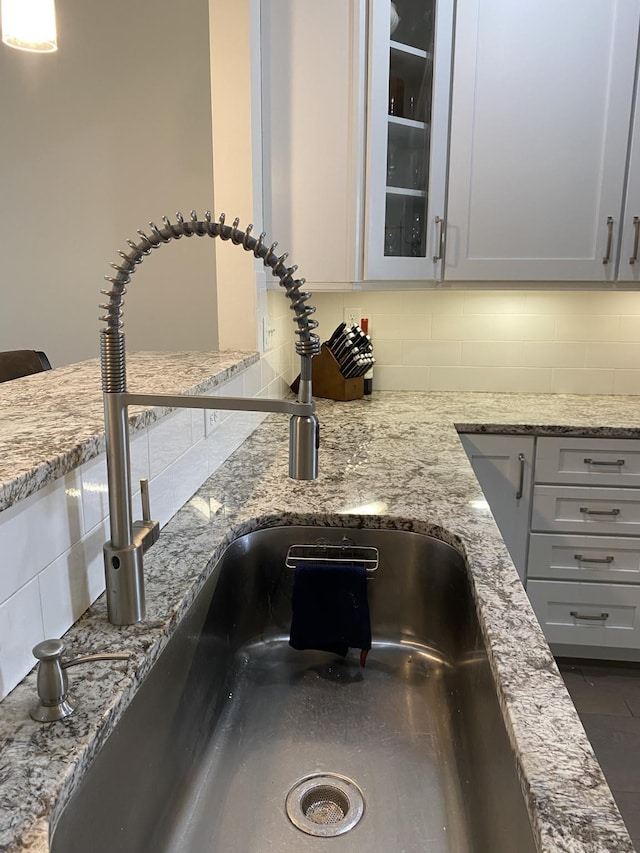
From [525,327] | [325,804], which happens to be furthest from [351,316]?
[325,804]

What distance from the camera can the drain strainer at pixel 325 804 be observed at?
34.0 inches

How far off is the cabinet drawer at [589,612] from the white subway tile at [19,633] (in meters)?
1.92

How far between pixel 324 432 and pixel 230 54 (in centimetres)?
116

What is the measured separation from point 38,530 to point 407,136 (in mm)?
1952

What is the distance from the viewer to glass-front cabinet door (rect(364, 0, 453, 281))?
2107 mm

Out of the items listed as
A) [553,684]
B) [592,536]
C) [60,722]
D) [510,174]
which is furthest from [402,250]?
[60,722]

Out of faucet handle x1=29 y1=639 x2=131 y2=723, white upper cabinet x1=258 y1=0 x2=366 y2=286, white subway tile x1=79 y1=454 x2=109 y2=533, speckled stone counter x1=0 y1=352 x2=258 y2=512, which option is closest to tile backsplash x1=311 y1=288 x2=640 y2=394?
white upper cabinet x1=258 y1=0 x2=366 y2=286

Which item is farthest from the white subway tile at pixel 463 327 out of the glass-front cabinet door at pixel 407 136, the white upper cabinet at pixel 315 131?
the white upper cabinet at pixel 315 131

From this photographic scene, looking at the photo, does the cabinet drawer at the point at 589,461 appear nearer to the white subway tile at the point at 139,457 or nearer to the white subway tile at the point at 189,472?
the white subway tile at the point at 189,472

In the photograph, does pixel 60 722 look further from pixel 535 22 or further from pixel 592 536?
pixel 535 22

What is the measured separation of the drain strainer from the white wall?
276cm

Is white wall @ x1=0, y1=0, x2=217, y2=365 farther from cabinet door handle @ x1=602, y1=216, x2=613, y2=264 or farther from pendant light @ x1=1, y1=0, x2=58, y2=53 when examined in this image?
cabinet door handle @ x1=602, y1=216, x2=613, y2=264

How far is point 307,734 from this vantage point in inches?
40.8

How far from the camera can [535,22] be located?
215cm
